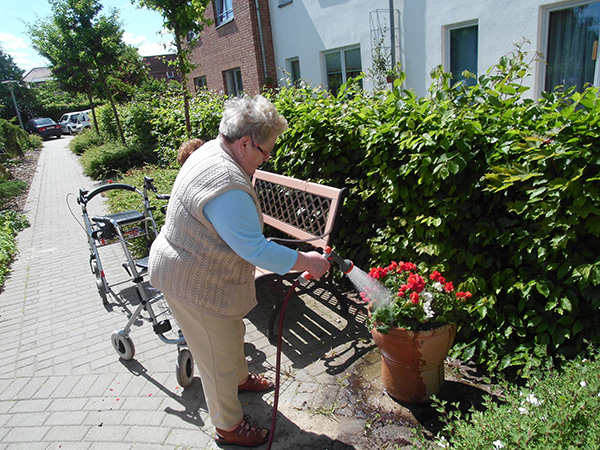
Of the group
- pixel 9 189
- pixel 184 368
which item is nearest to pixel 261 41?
pixel 9 189

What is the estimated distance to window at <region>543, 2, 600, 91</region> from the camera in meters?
6.61

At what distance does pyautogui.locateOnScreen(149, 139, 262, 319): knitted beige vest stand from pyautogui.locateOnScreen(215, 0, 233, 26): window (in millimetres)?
14365

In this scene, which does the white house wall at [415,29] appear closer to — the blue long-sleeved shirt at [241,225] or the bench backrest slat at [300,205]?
the bench backrest slat at [300,205]

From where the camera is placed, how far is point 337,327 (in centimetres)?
395

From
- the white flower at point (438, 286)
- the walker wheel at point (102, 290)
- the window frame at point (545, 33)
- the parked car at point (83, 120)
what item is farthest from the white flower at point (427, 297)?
the parked car at point (83, 120)

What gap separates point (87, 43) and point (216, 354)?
52.1 ft

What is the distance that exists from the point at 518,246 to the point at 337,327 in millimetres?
1743

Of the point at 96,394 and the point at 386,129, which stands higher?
the point at 386,129

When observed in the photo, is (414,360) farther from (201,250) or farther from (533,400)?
(201,250)

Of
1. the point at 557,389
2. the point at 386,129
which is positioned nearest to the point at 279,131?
the point at 386,129

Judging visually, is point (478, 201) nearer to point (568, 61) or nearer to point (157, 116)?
point (568, 61)

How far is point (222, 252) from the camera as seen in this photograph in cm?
225

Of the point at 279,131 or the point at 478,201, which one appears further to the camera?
the point at 478,201

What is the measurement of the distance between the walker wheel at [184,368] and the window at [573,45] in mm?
7132
